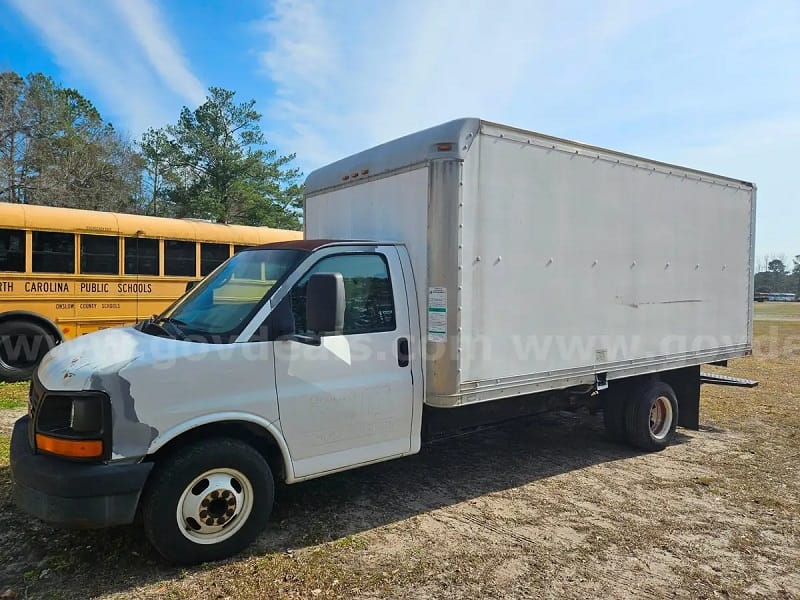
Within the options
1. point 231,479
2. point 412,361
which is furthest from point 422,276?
point 231,479

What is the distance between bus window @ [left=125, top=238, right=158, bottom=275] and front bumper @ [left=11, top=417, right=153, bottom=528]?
7.63m

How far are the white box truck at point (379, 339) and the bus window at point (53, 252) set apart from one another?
19.2 ft

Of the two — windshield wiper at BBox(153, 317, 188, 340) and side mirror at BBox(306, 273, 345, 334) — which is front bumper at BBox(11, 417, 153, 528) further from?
side mirror at BBox(306, 273, 345, 334)

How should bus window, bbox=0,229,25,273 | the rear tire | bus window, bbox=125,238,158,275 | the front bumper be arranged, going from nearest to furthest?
the front bumper → the rear tire → bus window, bbox=0,229,25,273 → bus window, bbox=125,238,158,275

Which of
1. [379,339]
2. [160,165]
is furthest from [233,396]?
[160,165]

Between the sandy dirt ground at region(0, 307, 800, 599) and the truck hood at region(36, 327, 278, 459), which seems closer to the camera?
the truck hood at region(36, 327, 278, 459)

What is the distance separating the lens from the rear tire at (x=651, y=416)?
21.1 feet

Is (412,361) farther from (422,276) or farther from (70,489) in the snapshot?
(70,489)

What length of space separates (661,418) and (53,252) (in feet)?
31.4

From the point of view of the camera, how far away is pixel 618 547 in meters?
4.12

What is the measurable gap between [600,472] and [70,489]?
15.5 ft

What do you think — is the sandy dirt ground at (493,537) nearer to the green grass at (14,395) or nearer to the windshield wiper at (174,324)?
the windshield wiper at (174,324)

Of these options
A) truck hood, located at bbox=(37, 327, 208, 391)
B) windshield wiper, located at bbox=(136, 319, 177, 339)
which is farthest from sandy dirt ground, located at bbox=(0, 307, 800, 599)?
windshield wiper, located at bbox=(136, 319, 177, 339)

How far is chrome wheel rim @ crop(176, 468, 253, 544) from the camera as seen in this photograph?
357 centimetres
